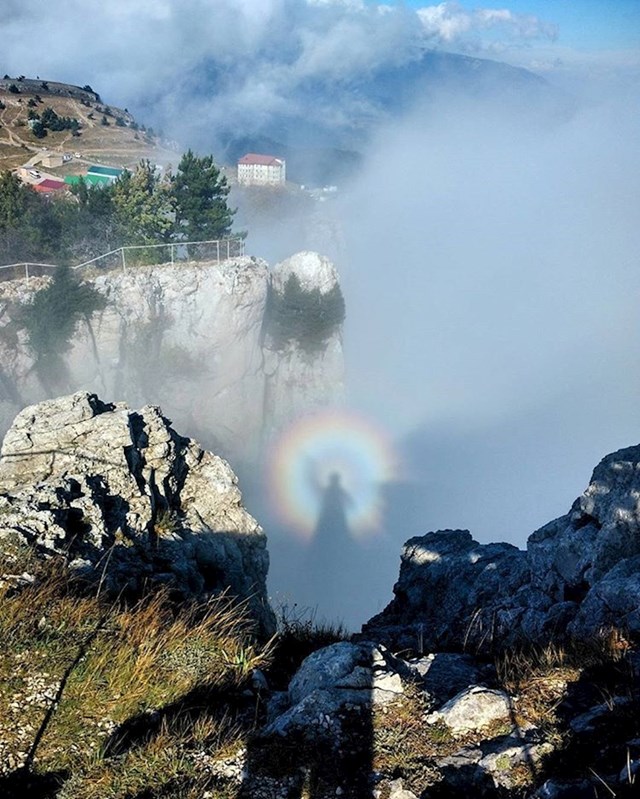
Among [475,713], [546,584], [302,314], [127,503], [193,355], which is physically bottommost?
[475,713]

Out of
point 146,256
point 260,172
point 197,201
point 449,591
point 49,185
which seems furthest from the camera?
point 260,172

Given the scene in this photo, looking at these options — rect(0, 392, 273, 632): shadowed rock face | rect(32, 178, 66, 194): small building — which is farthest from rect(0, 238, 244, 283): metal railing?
rect(0, 392, 273, 632): shadowed rock face

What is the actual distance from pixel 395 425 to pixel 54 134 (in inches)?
2163

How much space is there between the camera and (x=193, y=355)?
38.2m

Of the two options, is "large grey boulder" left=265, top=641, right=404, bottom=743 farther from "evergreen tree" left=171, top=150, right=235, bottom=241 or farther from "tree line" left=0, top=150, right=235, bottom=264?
"evergreen tree" left=171, top=150, right=235, bottom=241

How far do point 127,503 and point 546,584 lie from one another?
25.4 feet

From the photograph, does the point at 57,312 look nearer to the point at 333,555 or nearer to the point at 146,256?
the point at 146,256

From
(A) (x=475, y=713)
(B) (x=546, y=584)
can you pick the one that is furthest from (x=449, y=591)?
(A) (x=475, y=713)

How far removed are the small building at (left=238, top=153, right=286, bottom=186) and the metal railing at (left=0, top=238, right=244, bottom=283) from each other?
46736 mm

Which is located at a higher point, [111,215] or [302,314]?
[302,314]

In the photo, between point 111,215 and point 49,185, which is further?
point 49,185

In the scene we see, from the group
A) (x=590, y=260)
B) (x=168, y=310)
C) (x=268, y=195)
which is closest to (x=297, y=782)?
(x=168, y=310)

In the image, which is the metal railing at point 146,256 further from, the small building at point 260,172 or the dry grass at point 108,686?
the small building at point 260,172

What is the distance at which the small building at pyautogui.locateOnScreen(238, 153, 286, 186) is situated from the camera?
81938 millimetres
